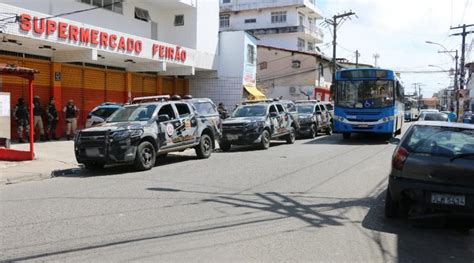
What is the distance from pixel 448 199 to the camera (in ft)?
22.0

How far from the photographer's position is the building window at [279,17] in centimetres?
6444

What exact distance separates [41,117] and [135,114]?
789 centimetres

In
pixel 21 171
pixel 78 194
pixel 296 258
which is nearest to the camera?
pixel 296 258

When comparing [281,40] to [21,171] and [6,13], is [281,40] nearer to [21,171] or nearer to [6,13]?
[6,13]

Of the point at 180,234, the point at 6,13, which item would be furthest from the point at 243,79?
the point at 180,234

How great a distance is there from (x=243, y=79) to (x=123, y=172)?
18614 mm

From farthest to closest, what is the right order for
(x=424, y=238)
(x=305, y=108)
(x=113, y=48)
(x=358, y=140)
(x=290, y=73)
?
(x=290, y=73) → (x=305, y=108) → (x=358, y=140) → (x=113, y=48) → (x=424, y=238)

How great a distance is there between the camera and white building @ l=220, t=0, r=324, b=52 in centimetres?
6372

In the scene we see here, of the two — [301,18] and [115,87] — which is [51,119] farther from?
[301,18]

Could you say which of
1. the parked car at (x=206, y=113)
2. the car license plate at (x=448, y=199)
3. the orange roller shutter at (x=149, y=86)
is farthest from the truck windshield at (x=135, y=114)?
the orange roller shutter at (x=149, y=86)

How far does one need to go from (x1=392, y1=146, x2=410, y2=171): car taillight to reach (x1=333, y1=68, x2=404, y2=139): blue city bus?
14.1m

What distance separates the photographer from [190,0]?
27797 millimetres

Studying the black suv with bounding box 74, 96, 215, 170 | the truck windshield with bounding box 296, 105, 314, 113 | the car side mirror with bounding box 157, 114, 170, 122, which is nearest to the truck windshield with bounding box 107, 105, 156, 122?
the black suv with bounding box 74, 96, 215, 170

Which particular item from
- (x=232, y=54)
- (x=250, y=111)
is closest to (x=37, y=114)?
(x=250, y=111)
